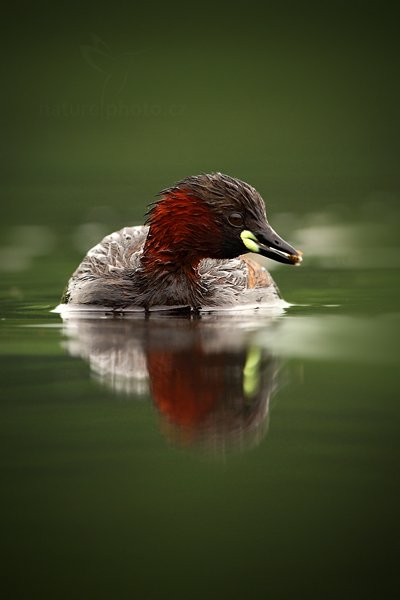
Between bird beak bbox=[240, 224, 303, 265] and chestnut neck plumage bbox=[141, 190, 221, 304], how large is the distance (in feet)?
0.90

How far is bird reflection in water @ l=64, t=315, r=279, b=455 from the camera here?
16.6 ft

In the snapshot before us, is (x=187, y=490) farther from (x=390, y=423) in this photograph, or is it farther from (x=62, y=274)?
(x=62, y=274)

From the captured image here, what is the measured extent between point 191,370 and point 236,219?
2.83 metres

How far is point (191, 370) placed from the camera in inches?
250

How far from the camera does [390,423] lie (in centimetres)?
514

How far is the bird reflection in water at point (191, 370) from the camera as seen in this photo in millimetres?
5051

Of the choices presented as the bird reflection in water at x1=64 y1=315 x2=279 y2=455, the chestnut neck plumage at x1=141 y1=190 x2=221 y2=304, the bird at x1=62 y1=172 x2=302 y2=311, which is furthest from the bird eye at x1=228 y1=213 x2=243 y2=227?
the bird reflection in water at x1=64 y1=315 x2=279 y2=455

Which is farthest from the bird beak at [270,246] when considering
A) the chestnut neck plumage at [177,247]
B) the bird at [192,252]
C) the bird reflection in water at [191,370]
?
the bird reflection in water at [191,370]

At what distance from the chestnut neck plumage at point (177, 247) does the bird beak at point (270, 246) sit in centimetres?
28

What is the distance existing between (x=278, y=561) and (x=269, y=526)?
0.69 feet

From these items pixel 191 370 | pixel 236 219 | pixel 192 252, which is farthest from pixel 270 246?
pixel 191 370

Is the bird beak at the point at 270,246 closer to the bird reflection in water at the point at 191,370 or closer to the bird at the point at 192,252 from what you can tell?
the bird at the point at 192,252

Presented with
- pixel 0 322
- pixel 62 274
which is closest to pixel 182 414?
pixel 0 322

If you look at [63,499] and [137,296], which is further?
[137,296]
